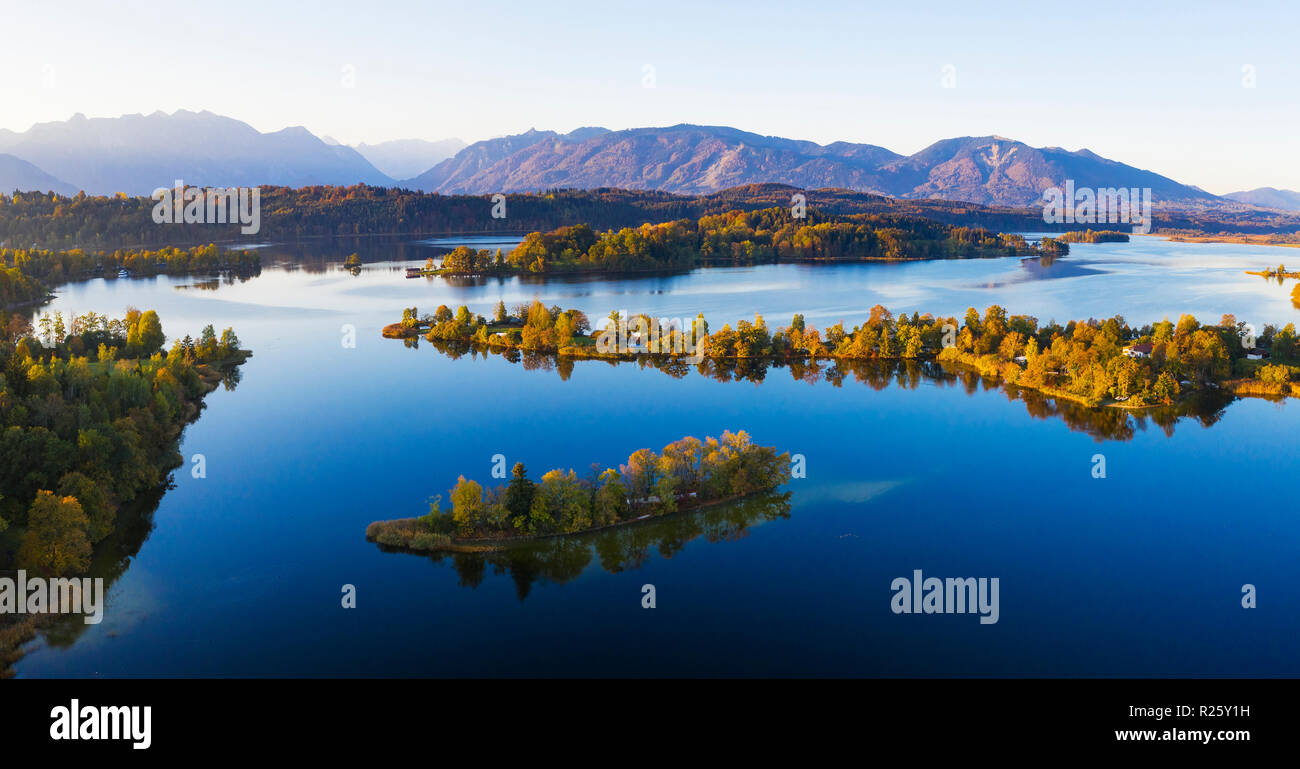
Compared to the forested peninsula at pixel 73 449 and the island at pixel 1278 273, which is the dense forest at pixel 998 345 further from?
the island at pixel 1278 273

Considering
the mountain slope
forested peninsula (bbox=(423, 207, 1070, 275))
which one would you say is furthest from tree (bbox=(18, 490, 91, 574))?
the mountain slope

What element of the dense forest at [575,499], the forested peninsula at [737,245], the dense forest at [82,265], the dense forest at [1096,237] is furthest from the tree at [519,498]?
the dense forest at [1096,237]

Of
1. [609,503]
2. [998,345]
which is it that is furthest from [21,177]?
[609,503]

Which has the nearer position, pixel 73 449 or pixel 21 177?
pixel 73 449

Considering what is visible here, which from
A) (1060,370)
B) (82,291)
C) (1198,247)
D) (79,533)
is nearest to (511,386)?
(79,533)

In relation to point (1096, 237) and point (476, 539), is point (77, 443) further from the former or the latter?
point (1096, 237)

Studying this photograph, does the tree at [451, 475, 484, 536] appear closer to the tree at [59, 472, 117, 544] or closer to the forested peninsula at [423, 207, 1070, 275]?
the tree at [59, 472, 117, 544]

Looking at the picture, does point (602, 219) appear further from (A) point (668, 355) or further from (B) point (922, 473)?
(B) point (922, 473)
